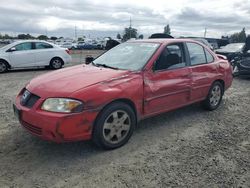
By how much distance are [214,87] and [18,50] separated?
9035 millimetres

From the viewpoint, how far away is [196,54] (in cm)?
537

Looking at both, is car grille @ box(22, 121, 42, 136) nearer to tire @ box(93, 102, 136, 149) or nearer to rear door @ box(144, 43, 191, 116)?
tire @ box(93, 102, 136, 149)

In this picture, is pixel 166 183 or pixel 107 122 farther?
pixel 107 122

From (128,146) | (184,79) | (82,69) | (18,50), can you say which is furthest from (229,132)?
(18,50)

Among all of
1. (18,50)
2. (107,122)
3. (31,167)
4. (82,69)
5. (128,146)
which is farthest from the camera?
(18,50)

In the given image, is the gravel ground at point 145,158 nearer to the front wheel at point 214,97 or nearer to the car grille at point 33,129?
the car grille at point 33,129

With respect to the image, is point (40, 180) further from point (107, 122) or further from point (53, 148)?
point (107, 122)

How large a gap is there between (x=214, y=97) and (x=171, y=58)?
1789mm

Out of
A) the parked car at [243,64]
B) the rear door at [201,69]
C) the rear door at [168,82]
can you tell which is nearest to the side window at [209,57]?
the rear door at [201,69]

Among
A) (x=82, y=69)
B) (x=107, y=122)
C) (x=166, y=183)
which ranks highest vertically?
(x=82, y=69)

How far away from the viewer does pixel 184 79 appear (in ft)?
16.0

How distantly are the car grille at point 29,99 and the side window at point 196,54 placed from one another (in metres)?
2.95

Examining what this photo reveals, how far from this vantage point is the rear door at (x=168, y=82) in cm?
427

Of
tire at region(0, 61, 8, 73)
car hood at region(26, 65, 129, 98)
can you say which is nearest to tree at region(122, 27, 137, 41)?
tire at region(0, 61, 8, 73)
